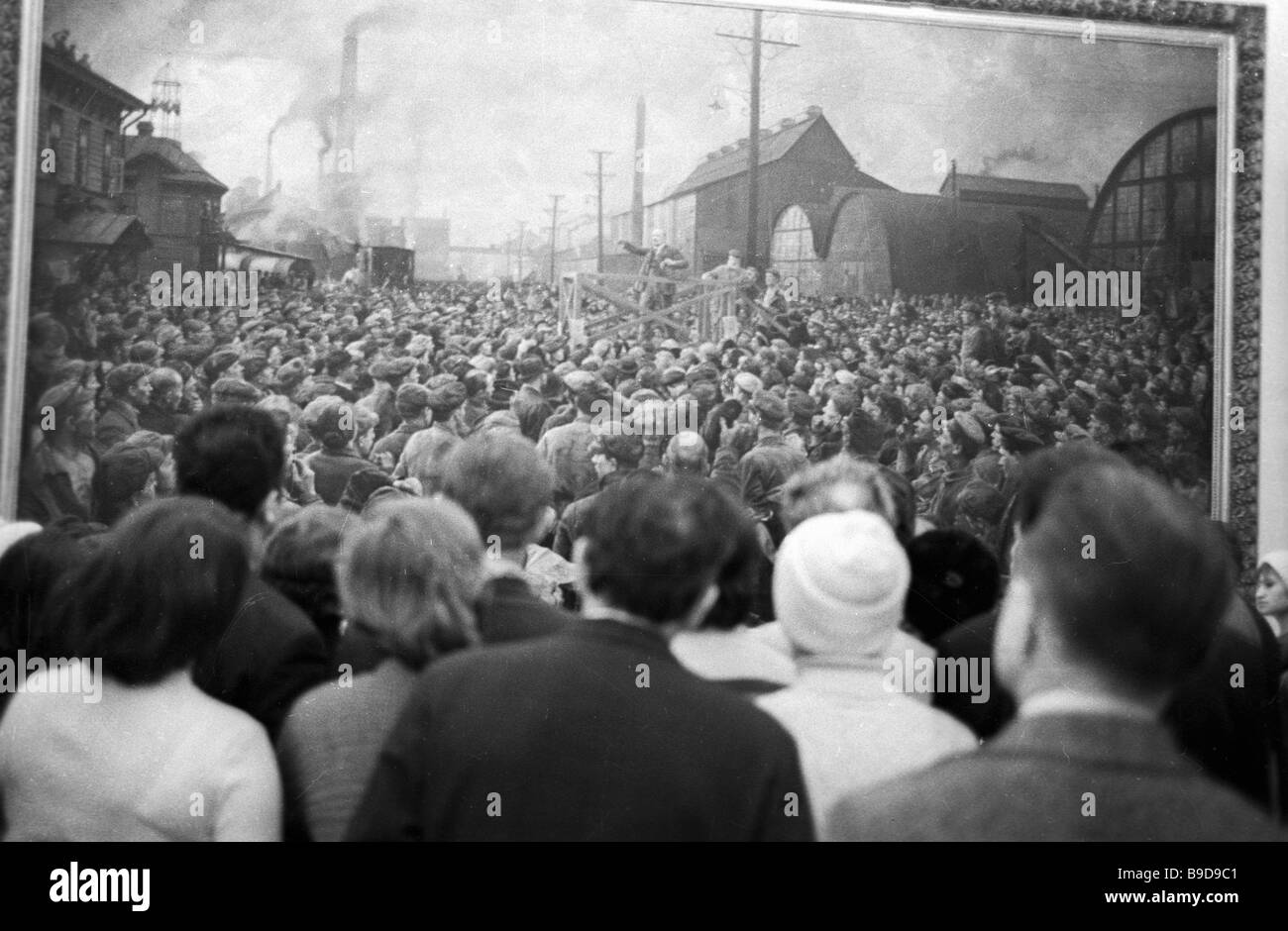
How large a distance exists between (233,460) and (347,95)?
3708 mm

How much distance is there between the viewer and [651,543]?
276cm

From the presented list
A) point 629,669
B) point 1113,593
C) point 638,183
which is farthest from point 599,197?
point 1113,593

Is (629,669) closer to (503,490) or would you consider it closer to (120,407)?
(503,490)

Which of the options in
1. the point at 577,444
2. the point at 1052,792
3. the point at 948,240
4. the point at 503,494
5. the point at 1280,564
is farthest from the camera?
the point at 948,240

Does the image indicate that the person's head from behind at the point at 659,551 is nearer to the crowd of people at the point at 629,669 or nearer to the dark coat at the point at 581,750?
the crowd of people at the point at 629,669

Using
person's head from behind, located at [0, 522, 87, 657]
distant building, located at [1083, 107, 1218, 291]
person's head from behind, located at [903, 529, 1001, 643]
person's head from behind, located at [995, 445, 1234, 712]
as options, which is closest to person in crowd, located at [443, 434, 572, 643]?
person's head from behind, located at [903, 529, 1001, 643]

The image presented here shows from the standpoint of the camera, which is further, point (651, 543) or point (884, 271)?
point (884, 271)

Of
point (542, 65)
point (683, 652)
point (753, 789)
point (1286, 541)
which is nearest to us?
point (753, 789)

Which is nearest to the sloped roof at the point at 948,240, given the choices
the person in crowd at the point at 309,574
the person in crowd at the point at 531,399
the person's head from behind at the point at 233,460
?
the person in crowd at the point at 531,399

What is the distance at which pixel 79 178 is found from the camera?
650 centimetres

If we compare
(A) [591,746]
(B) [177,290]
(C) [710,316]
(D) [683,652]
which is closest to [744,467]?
(C) [710,316]

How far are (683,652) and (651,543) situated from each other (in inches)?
11.5
